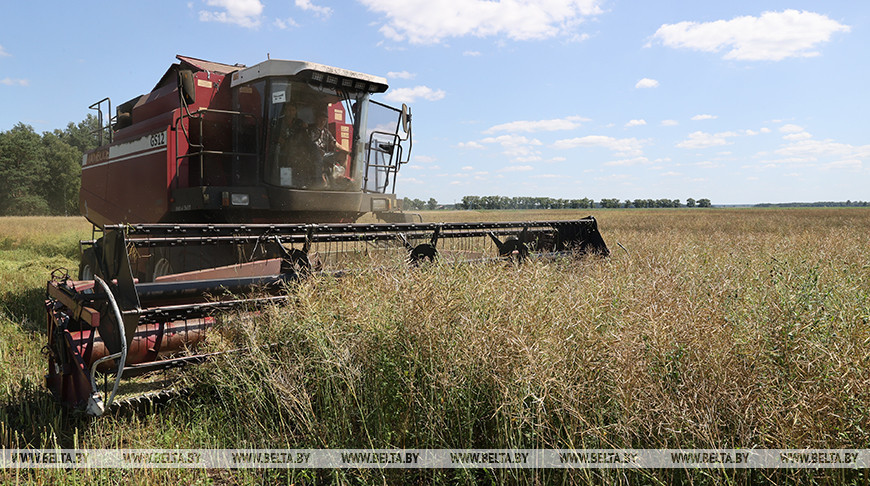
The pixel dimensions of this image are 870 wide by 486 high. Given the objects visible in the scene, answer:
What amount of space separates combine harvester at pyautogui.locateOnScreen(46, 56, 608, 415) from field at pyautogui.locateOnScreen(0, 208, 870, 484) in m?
0.36

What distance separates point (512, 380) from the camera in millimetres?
2027

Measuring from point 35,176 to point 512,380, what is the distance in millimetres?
55500

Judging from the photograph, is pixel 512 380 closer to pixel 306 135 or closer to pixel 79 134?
pixel 306 135

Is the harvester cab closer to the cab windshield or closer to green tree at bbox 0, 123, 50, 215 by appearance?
the cab windshield

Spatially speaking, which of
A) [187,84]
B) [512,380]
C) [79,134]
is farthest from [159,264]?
[79,134]

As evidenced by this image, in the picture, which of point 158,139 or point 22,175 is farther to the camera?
point 22,175

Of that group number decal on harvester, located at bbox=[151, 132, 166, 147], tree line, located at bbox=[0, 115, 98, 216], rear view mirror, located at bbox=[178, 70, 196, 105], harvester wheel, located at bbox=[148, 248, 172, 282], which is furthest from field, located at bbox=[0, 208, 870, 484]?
tree line, located at bbox=[0, 115, 98, 216]

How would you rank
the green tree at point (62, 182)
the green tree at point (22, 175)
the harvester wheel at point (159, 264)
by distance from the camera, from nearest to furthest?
1. the harvester wheel at point (159, 264)
2. the green tree at point (22, 175)
3. the green tree at point (62, 182)

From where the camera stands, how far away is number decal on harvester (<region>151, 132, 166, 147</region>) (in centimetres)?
537

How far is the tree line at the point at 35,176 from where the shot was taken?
4244 centimetres

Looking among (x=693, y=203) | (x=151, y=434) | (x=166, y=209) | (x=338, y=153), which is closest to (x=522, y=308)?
(x=151, y=434)

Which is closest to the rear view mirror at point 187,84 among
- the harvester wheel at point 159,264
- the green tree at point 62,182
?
the harvester wheel at point 159,264

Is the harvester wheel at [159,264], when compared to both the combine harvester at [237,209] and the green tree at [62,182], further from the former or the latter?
the green tree at [62,182]

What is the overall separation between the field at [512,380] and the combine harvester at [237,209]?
36cm
